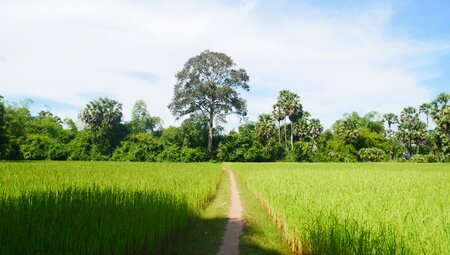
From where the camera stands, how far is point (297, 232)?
724cm

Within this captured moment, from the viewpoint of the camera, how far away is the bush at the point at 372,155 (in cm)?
6150

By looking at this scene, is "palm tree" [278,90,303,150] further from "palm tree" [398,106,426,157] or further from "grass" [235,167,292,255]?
"grass" [235,167,292,255]

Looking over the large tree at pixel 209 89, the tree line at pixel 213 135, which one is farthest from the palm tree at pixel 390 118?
the large tree at pixel 209 89

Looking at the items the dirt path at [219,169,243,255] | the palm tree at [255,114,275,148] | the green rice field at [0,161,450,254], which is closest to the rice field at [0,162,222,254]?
the green rice field at [0,161,450,254]

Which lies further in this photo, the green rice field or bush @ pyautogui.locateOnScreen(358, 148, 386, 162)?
bush @ pyautogui.locateOnScreen(358, 148, 386, 162)

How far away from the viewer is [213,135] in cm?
5666

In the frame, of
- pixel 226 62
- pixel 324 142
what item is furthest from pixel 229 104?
pixel 324 142

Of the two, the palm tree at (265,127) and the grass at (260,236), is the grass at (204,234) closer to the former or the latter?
the grass at (260,236)

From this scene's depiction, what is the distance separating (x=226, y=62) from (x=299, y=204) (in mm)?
44115

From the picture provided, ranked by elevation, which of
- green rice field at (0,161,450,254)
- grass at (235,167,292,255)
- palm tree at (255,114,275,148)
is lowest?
grass at (235,167,292,255)

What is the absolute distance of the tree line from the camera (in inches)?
1955

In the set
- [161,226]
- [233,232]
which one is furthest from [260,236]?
[161,226]

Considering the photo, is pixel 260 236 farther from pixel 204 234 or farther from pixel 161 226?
pixel 161 226

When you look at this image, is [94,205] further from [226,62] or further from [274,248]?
[226,62]
